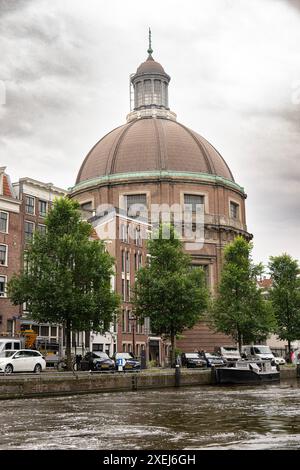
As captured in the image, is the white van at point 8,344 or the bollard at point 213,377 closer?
the white van at point 8,344

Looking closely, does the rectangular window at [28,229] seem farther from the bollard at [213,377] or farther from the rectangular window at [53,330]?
the bollard at [213,377]

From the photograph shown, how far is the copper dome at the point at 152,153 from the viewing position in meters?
92.4

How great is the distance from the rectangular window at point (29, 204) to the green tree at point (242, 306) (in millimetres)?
21183

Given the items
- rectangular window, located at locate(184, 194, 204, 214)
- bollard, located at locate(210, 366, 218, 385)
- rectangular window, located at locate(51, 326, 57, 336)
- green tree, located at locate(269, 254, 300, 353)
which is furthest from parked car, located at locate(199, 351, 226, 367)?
rectangular window, located at locate(184, 194, 204, 214)

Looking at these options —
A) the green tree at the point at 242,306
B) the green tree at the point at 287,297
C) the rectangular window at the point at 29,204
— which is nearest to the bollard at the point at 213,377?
the green tree at the point at 242,306

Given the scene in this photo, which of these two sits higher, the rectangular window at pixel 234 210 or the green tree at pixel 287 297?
the rectangular window at pixel 234 210

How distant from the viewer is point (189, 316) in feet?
186

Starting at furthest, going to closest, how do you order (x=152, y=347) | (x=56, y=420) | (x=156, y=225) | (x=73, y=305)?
(x=156, y=225) → (x=152, y=347) → (x=73, y=305) → (x=56, y=420)

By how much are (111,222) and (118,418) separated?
162 ft

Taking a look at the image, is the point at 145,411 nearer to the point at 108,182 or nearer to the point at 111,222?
the point at 111,222

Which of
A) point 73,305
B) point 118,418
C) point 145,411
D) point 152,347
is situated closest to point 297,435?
point 118,418

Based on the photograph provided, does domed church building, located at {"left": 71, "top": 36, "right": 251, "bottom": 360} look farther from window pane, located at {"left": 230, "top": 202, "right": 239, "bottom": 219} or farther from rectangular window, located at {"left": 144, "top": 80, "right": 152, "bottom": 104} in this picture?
rectangular window, located at {"left": 144, "top": 80, "right": 152, "bottom": 104}

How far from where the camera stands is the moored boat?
163 feet

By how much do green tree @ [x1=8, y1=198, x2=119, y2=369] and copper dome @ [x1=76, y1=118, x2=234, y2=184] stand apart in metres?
43.3
